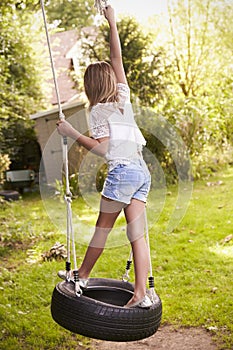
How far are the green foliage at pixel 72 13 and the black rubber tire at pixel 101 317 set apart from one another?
18.0 m

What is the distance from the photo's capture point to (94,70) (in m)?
2.31

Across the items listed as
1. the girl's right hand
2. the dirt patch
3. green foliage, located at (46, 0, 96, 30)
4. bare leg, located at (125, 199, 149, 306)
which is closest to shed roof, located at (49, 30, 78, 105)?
green foliage, located at (46, 0, 96, 30)

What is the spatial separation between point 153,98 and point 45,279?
5520 millimetres

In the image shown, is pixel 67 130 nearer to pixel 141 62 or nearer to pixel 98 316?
pixel 98 316

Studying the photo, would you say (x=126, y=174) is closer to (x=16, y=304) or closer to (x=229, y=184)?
(x=16, y=304)

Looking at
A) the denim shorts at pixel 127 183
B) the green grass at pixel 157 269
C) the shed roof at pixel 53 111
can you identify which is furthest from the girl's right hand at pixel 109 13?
the shed roof at pixel 53 111

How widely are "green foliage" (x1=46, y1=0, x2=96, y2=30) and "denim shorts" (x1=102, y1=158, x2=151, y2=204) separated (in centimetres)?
1782

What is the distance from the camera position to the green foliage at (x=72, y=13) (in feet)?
64.0

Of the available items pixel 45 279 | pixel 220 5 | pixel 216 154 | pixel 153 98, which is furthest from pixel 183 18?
pixel 45 279

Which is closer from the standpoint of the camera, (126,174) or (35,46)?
(126,174)

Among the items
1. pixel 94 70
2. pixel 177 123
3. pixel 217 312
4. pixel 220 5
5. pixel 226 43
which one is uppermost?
pixel 220 5

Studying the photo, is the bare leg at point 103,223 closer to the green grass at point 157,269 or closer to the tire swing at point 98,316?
the tire swing at point 98,316

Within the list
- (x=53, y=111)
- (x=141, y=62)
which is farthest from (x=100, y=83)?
(x=53, y=111)

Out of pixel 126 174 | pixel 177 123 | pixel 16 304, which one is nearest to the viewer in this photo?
pixel 126 174
